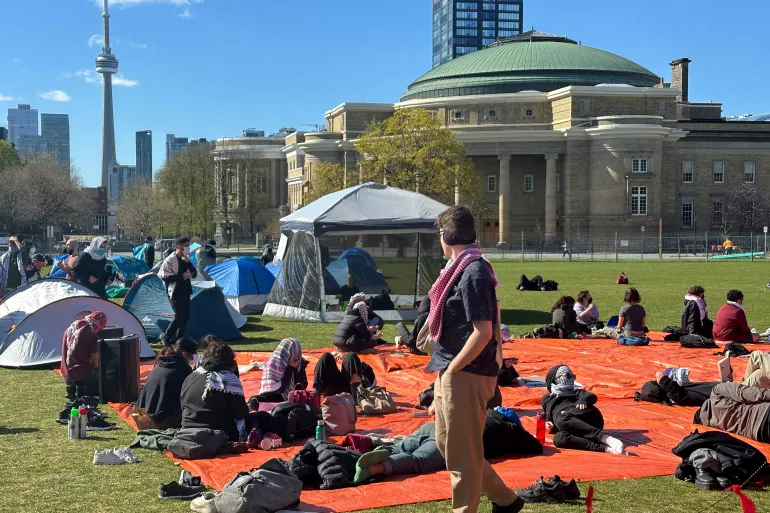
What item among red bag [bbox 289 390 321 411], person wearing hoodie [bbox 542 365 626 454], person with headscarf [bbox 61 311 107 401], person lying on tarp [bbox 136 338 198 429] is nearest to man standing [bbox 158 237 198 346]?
person with headscarf [bbox 61 311 107 401]

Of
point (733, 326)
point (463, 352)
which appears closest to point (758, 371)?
point (463, 352)

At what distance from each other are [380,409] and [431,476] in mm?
2846

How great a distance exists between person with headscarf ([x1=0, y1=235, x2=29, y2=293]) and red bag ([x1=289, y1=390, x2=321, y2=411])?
13.5 meters

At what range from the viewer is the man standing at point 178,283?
1528 cm

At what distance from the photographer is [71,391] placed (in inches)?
443

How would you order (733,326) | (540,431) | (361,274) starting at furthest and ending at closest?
(361,274)
(733,326)
(540,431)

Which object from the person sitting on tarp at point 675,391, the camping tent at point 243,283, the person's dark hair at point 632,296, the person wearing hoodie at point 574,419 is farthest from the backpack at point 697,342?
the camping tent at point 243,283

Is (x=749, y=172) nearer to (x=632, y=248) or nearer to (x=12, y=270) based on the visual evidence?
(x=632, y=248)

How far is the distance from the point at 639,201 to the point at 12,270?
64846 mm

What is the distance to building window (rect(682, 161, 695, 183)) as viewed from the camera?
84.9m

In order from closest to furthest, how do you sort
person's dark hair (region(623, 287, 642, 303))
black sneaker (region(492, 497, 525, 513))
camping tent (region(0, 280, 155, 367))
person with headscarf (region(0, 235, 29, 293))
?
black sneaker (region(492, 497, 525, 513)) < camping tent (region(0, 280, 155, 367)) < person's dark hair (region(623, 287, 642, 303)) < person with headscarf (region(0, 235, 29, 293))

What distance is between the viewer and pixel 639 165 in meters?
78.4

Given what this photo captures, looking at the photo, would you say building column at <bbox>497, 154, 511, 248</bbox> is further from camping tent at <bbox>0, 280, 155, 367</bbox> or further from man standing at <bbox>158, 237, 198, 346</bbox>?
camping tent at <bbox>0, 280, 155, 367</bbox>

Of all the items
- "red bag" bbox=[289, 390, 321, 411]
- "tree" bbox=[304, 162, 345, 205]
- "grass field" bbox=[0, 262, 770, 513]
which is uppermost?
"tree" bbox=[304, 162, 345, 205]
